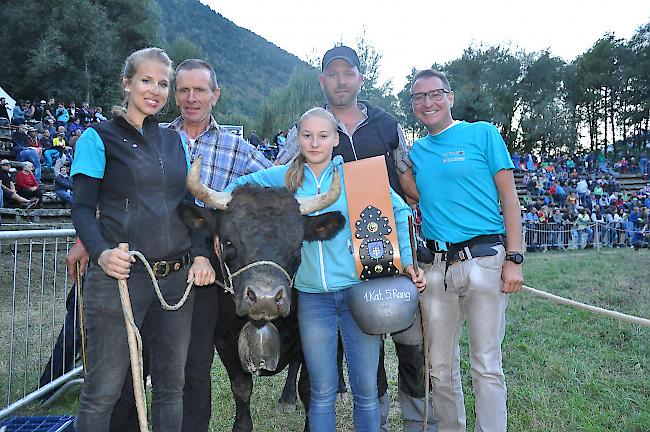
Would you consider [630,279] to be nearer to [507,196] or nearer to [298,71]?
[507,196]

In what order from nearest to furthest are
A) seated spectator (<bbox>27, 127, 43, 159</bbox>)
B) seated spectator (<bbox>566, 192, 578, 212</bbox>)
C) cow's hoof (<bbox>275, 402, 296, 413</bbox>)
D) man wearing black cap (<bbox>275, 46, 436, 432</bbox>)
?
man wearing black cap (<bbox>275, 46, 436, 432</bbox>), cow's hoof (<bbox>275, 402, 296, 413</bbox>), seated spectator (<bbox>27, 127, 43, 159</bbox>), seated spectator (<bbox>566, 192, 578, 212</bbox>)

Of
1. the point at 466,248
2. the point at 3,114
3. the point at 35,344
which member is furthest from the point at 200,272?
the point at 3,114

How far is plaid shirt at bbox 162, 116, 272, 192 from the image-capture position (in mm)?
4305

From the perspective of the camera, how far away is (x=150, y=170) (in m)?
3.17

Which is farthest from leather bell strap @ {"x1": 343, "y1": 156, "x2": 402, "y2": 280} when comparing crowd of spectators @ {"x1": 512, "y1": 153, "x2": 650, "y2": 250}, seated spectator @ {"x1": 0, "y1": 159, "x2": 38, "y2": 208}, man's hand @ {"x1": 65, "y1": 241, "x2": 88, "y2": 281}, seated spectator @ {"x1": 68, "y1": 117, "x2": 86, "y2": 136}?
crowd of spectators @ {"x1": 512, "y1": 153, "x2": 650, "y2": 250}

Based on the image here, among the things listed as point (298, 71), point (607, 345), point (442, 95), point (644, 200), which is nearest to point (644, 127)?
point (644, 200)

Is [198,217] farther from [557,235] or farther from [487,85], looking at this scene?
[487,85]

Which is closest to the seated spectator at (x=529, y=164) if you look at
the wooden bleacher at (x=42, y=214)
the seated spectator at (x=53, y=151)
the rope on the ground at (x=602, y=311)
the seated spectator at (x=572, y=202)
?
the seated spectator at (x=572, y=202)

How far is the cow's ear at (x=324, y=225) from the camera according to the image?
3.63 metres

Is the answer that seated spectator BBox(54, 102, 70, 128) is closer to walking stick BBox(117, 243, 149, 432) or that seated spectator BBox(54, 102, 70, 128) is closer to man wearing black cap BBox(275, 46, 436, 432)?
man wearing black cap BBox(275, 46, 436, 432)

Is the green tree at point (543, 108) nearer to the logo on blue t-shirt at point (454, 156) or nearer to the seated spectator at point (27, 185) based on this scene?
the seated spectator at point (27, 185)

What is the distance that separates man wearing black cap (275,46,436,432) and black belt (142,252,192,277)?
153 cm

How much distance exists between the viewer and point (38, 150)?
1761 centimetres

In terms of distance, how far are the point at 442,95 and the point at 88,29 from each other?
132 ft
